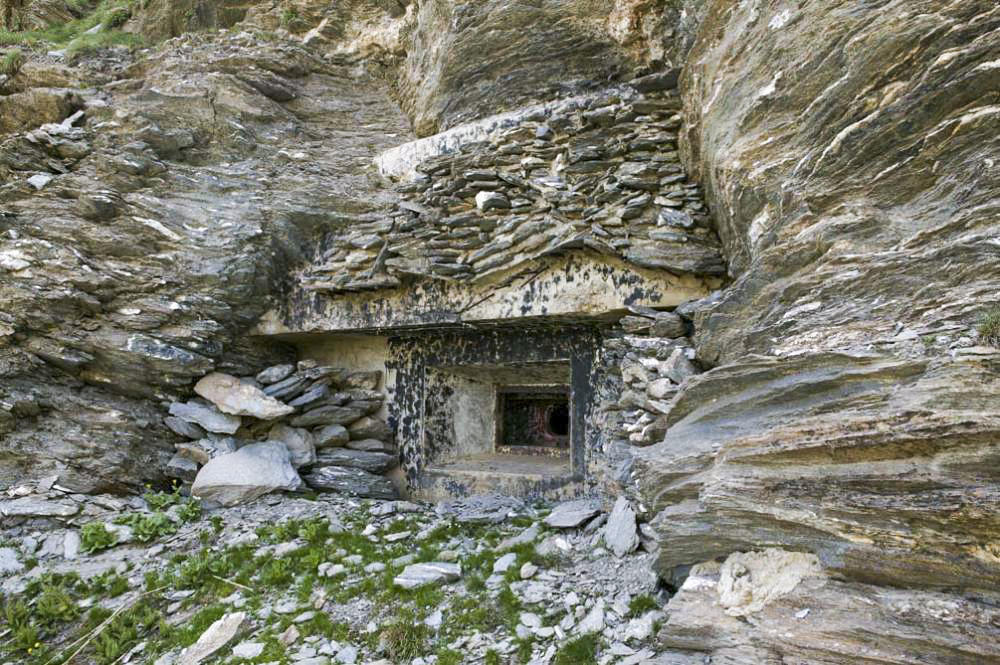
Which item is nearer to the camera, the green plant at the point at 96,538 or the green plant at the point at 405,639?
the green plant at the point at 405,639

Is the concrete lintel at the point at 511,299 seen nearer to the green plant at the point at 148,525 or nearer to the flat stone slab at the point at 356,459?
the flat stone slab at the point at 356,459

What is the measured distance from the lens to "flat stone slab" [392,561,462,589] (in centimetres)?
489

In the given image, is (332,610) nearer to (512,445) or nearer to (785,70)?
(512,445)

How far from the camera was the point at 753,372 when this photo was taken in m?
3.70

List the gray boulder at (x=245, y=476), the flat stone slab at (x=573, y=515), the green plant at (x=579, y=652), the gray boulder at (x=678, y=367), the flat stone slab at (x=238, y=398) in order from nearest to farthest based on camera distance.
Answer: the green plant at (x=579, y=652)
the gray boulder at (x=678, y=367)
the flat stone slab at (x=573, y=515)
the gray boulder at (x=245, y=476)
the flat stone slab at (x=238, y=398)

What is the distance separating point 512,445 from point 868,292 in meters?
6.75

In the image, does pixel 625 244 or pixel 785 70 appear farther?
pixel 625 244

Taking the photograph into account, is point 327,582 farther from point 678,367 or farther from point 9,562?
point 678,367

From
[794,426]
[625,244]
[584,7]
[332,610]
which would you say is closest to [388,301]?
[625,244]

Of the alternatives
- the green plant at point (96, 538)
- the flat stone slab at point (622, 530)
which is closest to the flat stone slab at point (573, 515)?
the flat stone slab at point (622, 530)

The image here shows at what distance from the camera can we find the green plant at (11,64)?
1003 cm

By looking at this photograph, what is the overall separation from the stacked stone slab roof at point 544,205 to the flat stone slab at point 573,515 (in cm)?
268

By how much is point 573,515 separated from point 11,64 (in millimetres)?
12082

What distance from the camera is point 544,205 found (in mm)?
7078
